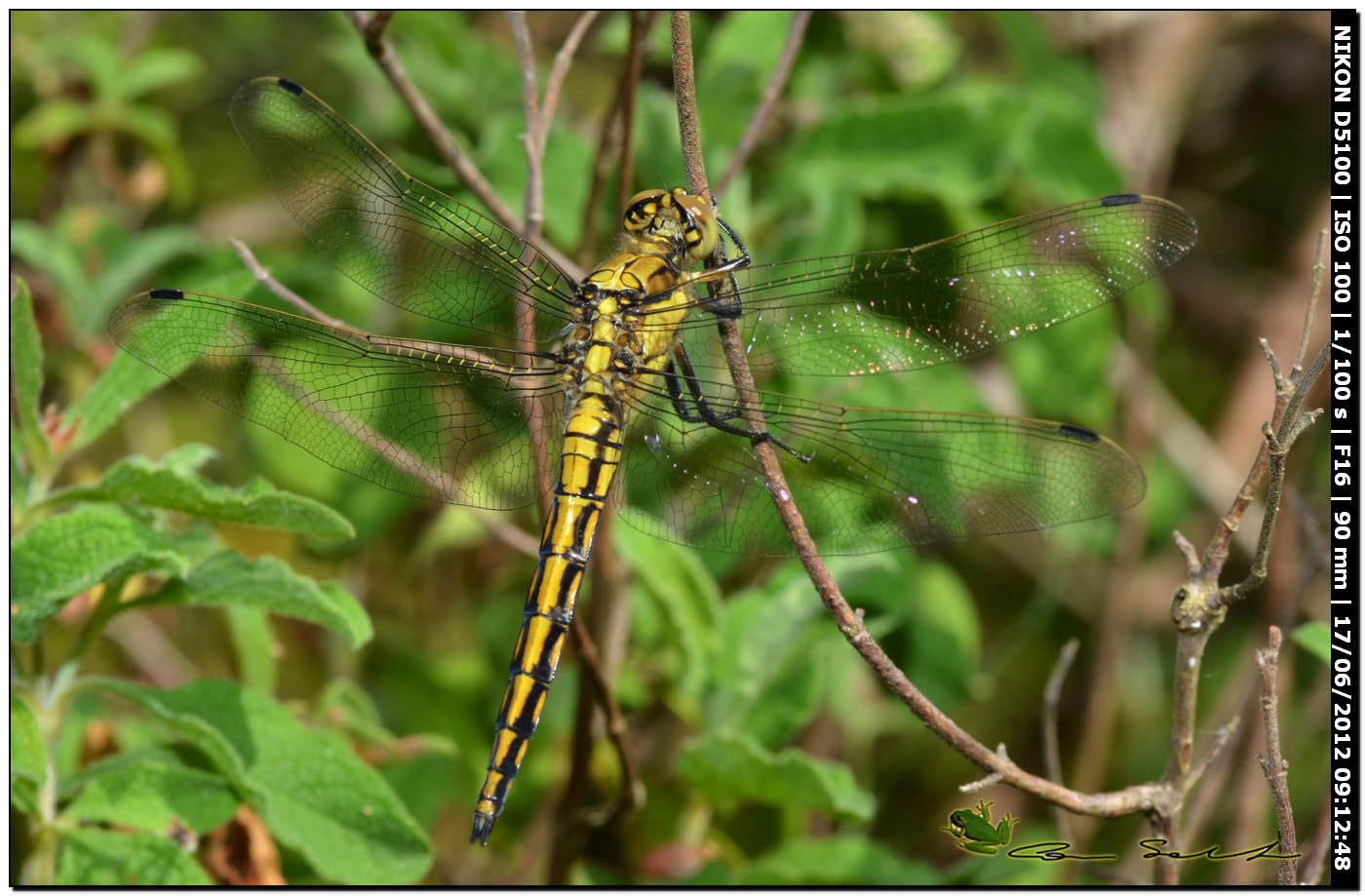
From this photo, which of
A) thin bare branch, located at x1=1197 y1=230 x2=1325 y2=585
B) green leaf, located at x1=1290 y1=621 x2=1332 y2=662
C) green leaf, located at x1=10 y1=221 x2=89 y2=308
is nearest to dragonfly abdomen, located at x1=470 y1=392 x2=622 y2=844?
thin bare branch, located at x1=1197 y1=230 x2=1325 y2=585

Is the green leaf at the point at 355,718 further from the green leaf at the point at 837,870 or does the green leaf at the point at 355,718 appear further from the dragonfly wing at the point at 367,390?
the green leaf at the point at 837,870

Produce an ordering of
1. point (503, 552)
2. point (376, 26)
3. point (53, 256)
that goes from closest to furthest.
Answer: point (376, 26) → point (53, 256) → point (503, 552)

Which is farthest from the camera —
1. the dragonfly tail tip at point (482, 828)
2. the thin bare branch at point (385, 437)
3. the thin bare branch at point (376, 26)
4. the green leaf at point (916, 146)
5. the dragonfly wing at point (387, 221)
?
the green leaf at point (916, 146)

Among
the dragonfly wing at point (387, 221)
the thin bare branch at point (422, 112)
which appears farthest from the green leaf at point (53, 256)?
the thin bare branch at point (422, 112)

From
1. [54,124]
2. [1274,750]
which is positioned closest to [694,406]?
[1274,750]

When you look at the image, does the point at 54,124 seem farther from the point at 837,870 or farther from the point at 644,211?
the point at 837,870

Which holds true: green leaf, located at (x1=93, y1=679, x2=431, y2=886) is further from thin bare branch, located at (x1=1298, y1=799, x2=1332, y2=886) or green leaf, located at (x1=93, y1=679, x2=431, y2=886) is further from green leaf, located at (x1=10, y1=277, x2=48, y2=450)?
thin bare branch, located at (x1=1298, y1=799, x2=1332, y2=886)

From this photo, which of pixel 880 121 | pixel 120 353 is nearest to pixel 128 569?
pixel 120 353
